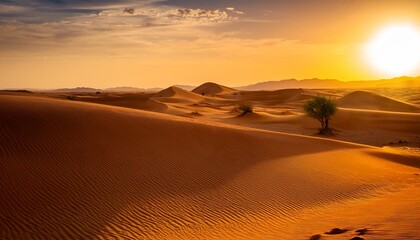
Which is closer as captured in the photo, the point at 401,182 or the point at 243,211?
the point at 243,211

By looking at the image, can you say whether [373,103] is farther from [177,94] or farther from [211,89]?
[211,89]

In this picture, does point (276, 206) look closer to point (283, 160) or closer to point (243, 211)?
point (243, 211)

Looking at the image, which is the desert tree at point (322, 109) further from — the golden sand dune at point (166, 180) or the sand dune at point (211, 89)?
the sand dune at point (211, 89)

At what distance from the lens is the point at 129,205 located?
962 centimetres

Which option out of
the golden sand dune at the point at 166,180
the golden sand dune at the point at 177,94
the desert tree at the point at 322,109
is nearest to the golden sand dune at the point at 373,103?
the desert tree at the point at 322,109

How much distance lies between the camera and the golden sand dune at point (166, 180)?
851 cm

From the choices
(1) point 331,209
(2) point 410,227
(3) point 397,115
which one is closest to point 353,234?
(2) point 410,227

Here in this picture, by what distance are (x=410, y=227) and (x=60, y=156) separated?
9930 mm

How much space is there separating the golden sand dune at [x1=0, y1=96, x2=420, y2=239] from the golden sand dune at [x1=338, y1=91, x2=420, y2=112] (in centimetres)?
4032

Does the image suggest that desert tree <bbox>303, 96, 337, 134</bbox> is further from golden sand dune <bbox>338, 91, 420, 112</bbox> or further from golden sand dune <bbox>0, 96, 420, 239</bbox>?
golden sand dune <bbox>338, 91, 420, 112</bbox>

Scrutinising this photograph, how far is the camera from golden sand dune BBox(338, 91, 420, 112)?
54.6m

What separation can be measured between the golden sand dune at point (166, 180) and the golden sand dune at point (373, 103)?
40.3 metres

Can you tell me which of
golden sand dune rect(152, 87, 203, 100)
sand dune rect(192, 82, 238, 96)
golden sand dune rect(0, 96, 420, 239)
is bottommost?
golden sand dune rect(0, 96, 420, 239)

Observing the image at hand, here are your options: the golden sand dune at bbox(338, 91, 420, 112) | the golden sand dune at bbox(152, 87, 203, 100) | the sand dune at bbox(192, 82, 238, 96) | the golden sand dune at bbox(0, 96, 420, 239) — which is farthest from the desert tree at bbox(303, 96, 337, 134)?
the sand dune at bbox(192, 82, 238, 96)
